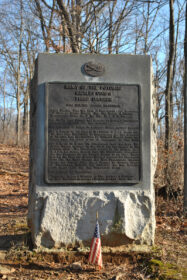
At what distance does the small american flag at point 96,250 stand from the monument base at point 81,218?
12.4 inches

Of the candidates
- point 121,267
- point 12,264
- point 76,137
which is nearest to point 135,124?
point 76,137

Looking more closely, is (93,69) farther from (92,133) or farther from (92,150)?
(92,150)

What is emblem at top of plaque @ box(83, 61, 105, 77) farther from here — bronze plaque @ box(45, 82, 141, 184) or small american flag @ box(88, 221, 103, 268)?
small american flag @ box(88, 221, 103, 268)

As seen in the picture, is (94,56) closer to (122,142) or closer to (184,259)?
(122,142)

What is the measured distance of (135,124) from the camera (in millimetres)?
4086

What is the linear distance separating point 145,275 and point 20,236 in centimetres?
204

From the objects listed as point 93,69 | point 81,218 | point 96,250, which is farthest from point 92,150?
point 96,250

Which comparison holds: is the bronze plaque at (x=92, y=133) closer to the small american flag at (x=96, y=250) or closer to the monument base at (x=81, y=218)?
the monument base at (x=81, y=218)

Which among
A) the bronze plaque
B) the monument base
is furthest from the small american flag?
the bronze plaque

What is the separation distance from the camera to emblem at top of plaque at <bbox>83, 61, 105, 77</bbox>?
13.3 feet

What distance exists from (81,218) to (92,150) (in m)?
0.91

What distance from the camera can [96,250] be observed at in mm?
3629

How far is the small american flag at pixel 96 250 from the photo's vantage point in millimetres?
3623

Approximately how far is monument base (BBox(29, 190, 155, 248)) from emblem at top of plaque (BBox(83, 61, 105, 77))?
1.59 m
